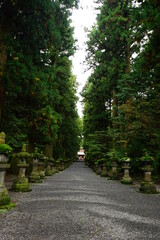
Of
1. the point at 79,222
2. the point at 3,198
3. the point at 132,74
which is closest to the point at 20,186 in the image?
the point at 3,198

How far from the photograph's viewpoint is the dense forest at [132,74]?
7.43 m

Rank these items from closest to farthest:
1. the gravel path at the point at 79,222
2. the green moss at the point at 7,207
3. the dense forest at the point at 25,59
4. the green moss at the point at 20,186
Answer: the gravel path at the point at 79,222 → the green moss at the point at 7,207 → the green moss at the point at 20,186 → the dense forest at the point at 25,59

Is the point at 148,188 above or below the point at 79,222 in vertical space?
above

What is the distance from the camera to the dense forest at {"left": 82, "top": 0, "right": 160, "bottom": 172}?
7.43 metres

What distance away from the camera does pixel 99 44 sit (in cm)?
1820

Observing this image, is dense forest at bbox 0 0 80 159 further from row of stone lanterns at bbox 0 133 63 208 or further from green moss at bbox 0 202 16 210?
green moss at bbox 0 202 16 210

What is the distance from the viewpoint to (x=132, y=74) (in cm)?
1248

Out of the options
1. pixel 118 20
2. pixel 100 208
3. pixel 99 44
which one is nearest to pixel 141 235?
pixel 100 208

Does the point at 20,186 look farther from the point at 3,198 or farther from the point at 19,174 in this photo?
the point at 3,198

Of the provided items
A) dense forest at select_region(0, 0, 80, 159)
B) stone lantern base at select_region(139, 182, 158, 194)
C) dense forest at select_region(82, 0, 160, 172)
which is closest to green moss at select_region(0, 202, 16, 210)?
dense forest at select_region(0, 0, 80, 159)

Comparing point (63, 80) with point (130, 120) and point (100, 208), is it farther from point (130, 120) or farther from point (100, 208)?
point (100, 208)

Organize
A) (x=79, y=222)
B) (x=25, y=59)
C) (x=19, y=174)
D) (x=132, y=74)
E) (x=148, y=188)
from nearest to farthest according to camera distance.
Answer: (x=79, y=222) < (x=19, y=174) < (x=148, y=188) < (x=25, y=59) < (x=132, y=74)

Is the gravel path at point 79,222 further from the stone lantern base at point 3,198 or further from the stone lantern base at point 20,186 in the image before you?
the stone lantern base at point 20,186

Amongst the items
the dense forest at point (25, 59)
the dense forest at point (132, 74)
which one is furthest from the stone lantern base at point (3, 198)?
the dense forest at point (132, 74)
